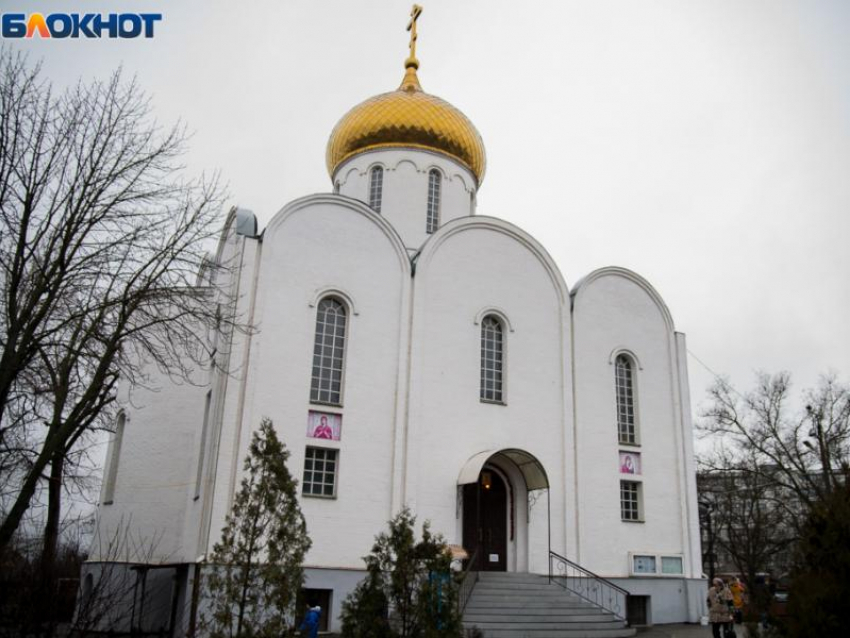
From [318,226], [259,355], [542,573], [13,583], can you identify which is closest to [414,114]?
[318,226]

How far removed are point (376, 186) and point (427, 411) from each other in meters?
7.54

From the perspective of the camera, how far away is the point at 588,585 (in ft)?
54.3

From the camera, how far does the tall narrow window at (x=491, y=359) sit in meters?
17.4

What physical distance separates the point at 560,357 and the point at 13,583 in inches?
520

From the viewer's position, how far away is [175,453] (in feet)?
57.9

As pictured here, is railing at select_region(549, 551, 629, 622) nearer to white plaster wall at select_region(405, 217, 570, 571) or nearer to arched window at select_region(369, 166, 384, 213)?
white plaster wall at select_region(405, 217, 570, 571)


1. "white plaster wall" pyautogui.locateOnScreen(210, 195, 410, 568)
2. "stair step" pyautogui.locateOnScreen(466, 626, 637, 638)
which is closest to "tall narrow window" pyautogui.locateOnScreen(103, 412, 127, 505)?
"white plaster wall" pyautogui.locateOnScreen(210, 195, 410, 568)

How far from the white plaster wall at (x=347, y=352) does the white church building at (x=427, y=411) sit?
3 cm

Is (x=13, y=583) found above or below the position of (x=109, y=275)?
below

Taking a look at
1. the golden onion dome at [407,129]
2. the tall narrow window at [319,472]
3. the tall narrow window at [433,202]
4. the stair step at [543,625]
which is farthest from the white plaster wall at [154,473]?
the golden onion dome at [407,129]

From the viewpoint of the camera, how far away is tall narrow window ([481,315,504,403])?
683 inches

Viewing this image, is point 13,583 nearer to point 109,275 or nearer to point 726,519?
point 109,275

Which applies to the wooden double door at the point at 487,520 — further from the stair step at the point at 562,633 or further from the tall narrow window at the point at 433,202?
the tall narrow window at the point at 433,202

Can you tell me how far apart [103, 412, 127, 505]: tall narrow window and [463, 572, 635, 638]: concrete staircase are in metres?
9.62
